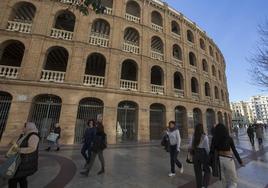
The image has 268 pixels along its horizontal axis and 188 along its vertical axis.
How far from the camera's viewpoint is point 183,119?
16484 millimetres

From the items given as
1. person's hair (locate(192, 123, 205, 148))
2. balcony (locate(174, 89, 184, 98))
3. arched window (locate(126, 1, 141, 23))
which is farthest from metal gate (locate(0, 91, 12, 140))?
balcony (locate(174, 89, 184, 98))

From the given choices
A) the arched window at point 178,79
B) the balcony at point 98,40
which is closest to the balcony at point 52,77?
the balcony at point 98,40

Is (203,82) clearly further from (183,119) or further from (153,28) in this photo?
(153,28)

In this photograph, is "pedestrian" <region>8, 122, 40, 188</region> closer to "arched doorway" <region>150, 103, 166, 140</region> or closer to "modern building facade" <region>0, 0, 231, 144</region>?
"modern building facade" <region>0, 0, 231, 144</region>

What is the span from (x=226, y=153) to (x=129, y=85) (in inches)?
436

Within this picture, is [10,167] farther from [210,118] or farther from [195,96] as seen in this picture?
[210,118]

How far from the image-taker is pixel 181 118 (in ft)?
54.3

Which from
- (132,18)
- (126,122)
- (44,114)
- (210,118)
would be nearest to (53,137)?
(44,114)

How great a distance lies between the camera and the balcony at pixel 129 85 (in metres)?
13.7

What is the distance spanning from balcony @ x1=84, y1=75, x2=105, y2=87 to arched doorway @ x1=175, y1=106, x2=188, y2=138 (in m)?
8.23

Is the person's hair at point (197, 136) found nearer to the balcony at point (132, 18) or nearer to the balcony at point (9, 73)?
the balcony at point (9, 73)

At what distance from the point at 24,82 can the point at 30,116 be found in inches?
91.9

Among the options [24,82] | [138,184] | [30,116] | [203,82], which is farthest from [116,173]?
[203,82]

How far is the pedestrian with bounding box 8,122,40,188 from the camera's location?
115 inches
